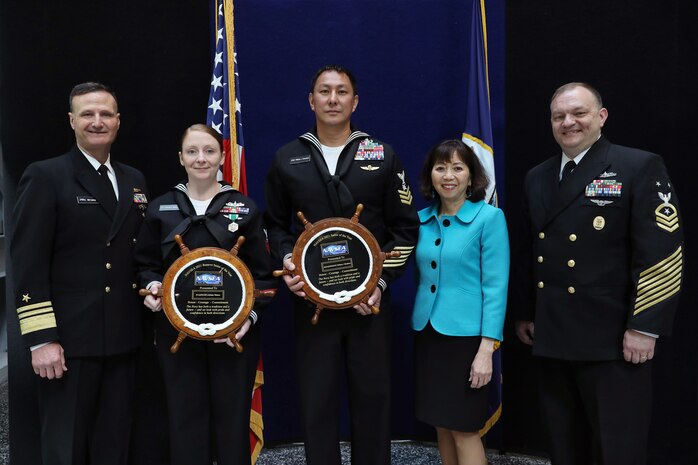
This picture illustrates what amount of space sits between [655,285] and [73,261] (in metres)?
2.35

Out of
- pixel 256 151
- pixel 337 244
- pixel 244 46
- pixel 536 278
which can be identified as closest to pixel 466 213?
pixel 536 278

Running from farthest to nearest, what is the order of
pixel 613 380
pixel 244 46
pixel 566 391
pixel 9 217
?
pixel 244 46
pixel 9 217
pixel 566 391
pixel 613 380

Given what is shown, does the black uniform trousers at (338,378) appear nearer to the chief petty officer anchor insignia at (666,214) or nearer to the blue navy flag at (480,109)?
the blue navy flag at (480,109)

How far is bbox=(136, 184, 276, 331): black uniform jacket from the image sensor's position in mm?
2377

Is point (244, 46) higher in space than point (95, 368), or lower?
higher

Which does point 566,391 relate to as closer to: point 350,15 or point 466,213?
point 466,213

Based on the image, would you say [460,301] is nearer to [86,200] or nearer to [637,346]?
[637,346]

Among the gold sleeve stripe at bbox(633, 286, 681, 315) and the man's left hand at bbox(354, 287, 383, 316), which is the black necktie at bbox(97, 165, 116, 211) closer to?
the man's left hand at bbox(354, 287, 383, 316)

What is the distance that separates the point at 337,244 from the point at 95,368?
1.17 meters

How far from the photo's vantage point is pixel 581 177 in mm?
2416

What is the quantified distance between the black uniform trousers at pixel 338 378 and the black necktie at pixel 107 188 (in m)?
0.92

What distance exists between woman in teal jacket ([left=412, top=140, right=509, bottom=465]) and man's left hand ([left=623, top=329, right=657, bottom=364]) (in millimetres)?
489

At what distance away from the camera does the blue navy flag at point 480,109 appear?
3.17 meters

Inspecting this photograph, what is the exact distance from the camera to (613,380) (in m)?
2.37
